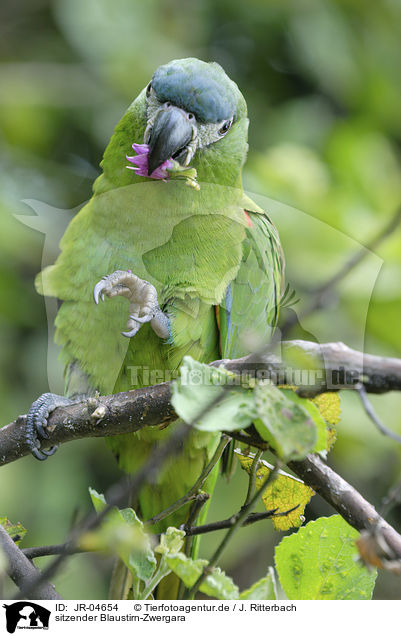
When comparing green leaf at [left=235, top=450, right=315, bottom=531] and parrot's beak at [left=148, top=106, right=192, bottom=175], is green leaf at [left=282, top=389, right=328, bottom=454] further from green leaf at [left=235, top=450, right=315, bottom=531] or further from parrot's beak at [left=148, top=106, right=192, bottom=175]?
parrot's beak at [left=148, top=106, right=192, bottom=175]

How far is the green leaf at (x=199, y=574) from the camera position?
63cm

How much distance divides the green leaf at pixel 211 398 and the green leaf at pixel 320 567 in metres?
0.21

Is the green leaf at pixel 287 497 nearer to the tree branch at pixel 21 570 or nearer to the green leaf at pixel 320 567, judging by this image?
the green leaf at pixel 320 567

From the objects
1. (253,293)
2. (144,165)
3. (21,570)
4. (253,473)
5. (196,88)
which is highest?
(196,88)

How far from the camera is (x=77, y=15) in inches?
69.4

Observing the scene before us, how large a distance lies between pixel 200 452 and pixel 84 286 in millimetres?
394

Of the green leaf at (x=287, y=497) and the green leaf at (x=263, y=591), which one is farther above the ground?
the green leaf at (x=287, y=497)

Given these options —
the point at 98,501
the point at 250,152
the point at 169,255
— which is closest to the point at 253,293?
the point at 169,255

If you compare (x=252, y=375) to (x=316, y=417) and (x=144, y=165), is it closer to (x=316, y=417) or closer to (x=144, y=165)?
(x=316, y=417)

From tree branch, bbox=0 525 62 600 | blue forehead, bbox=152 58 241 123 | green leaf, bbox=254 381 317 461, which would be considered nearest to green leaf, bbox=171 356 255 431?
green leaf, bbox=254 381 317 461

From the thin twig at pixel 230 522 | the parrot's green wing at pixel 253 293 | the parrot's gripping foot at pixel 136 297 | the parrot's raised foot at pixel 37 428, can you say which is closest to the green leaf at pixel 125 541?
the thin twig at pixel 230 522

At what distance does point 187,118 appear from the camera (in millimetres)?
1080

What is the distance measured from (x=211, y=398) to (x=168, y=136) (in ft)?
1.83
